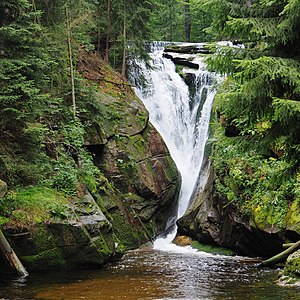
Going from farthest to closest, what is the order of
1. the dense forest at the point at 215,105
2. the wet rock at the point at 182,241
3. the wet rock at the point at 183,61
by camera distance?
1. the wet rock at the point at 183,61
2. the wet rock at the point at 182,241
3. the dense forest at the point at 215,105

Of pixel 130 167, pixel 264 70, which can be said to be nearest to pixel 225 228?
pixel 130 167

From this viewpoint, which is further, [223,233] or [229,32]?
[223,233]

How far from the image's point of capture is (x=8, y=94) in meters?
11.3

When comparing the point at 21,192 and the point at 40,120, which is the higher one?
the point at 40,120

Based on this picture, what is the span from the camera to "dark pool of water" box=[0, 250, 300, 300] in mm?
8188

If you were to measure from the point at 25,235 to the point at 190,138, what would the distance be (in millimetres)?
13251

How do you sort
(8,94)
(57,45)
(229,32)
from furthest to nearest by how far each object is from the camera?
(57,45)
(8,94)
(229,32)

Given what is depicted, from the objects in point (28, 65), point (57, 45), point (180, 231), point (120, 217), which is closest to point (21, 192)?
point (28, 65)

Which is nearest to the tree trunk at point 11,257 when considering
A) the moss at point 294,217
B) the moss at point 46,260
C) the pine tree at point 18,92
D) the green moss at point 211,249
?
the moss at point 46,260

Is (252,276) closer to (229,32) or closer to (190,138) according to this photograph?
(229,32)

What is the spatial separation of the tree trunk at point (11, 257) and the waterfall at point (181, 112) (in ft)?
34.3

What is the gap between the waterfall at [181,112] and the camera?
21094mm

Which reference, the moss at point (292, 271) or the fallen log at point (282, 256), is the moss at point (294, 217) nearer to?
the fallen log at point (282, 256)

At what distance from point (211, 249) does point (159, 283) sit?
6.08 m
